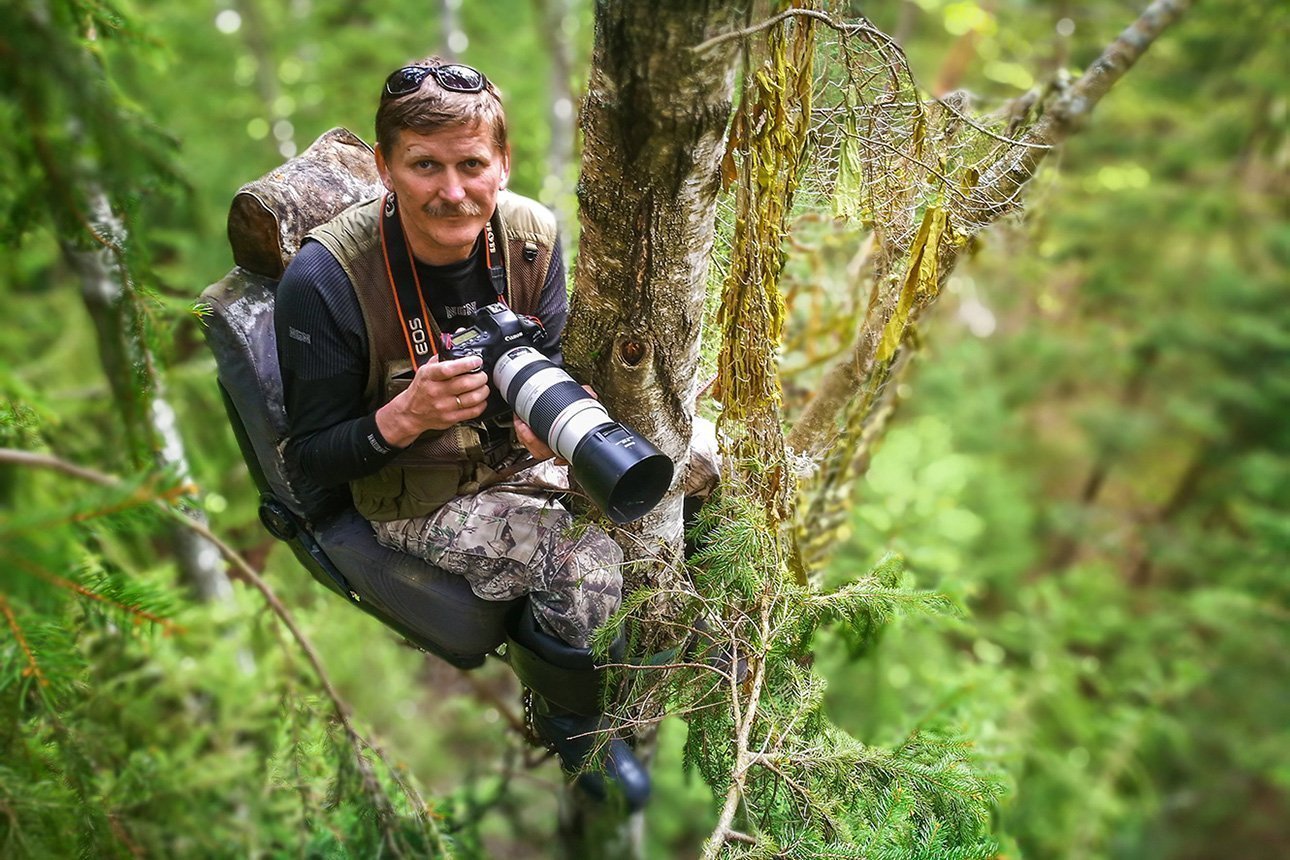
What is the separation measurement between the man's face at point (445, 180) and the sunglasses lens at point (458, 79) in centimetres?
9

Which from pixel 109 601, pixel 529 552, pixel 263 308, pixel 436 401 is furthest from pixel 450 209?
pixel 109 601

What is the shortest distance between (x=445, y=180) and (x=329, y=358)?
1.56ft

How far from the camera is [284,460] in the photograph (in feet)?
6.56

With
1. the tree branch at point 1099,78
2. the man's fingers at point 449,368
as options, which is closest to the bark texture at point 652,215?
the man's fingers at point 449,368

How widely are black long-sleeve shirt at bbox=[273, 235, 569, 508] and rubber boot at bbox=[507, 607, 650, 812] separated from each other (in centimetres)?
55

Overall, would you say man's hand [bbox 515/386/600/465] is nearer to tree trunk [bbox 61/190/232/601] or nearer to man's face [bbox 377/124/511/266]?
man's face [bbox 377/124/511/266]

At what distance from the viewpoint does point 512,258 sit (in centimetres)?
202

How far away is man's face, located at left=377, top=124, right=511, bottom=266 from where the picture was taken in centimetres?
166

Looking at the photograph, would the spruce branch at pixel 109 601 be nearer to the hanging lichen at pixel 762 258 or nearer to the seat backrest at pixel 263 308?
Result: the seat backrest at pixel 263 308

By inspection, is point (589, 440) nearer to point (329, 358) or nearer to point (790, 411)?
point (329, 358)

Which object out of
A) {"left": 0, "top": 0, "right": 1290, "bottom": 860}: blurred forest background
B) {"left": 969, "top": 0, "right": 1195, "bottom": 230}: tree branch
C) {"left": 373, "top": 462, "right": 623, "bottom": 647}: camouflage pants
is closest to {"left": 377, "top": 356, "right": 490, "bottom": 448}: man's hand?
{"left": 373, "top": 462, "right": 623, "bottom": 647}: camouflage pants

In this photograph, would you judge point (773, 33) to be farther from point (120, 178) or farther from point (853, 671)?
point (853, 671)

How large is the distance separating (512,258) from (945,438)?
5995 millimetres

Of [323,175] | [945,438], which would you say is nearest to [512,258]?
[323,175]
